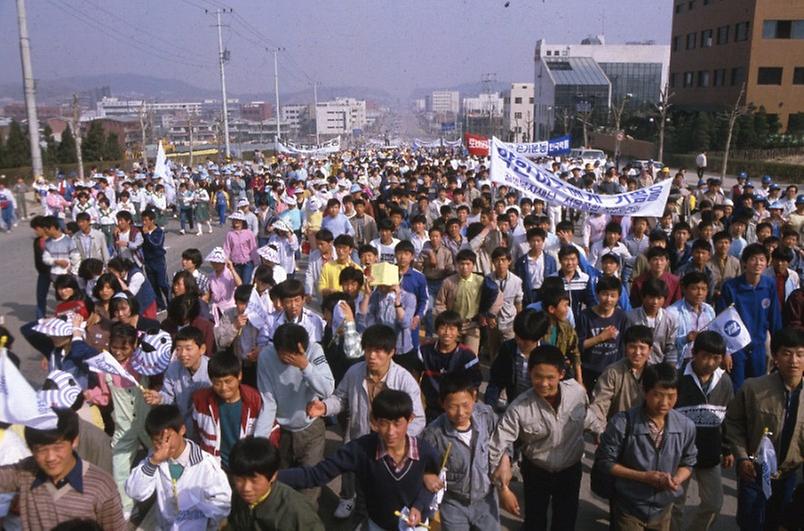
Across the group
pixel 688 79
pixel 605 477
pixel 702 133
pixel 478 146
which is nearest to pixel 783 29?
pixel 702 133

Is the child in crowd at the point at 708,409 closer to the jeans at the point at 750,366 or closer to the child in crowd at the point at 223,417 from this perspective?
the jeans at the point at 750,366

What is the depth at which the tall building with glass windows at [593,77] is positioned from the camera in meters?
84.8

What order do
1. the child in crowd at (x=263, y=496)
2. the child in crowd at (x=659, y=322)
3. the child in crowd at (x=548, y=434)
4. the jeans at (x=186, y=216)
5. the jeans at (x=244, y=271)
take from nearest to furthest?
the child in crowd at (x=263, y=496)
the child in crowd at (x=548, y=434)
the child in crowd at (x=659, y=322)
the jeans at (x=244, y=271)
the jeans at (x=186, y=216)

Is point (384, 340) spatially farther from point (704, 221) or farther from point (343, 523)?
point (704, 221)

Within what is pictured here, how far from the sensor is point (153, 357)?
14.4 ft

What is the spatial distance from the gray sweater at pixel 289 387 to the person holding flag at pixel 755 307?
348 cm

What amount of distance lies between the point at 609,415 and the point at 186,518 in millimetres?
2526

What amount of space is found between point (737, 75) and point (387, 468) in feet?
163

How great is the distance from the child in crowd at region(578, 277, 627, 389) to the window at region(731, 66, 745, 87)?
4612 centimetres

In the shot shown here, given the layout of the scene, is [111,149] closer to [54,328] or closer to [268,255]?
[268,255]

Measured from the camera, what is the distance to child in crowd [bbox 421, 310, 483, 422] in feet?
14.4

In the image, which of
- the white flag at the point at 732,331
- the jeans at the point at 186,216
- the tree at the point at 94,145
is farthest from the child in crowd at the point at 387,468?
the tree at the point at 94,145

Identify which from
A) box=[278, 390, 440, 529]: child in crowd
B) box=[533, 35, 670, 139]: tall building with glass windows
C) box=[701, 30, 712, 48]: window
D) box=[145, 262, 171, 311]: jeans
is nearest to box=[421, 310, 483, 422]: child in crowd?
box=[278, 390, 440, 529]: child in crowd

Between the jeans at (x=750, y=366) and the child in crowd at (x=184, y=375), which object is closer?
the child in crowd at (x=184, y=375)
